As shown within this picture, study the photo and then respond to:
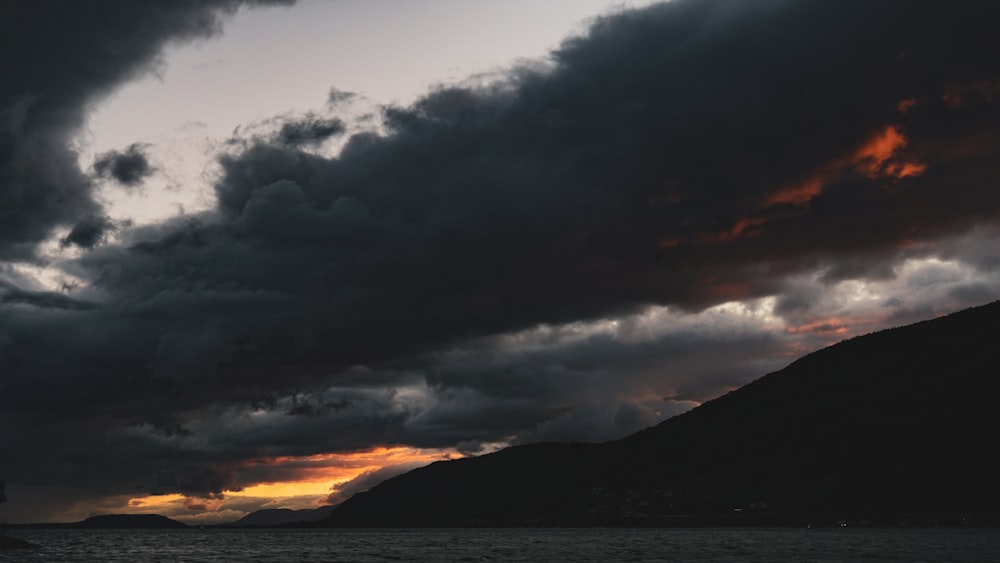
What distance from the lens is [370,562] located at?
651 ft

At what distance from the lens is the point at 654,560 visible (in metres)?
185

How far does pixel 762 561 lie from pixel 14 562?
507ft

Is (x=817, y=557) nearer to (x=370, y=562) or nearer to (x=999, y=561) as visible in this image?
(x=999, y=561)

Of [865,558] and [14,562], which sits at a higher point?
[14,562]

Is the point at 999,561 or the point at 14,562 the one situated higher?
the point at 14,562

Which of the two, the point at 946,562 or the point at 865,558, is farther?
the point at 865,558

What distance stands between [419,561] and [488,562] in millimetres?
20136

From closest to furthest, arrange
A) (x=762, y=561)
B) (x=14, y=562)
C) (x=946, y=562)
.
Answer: (x=946, y=562) < (x=762, y=561) < (x=14, y=562)

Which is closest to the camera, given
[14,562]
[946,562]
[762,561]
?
[946,562]

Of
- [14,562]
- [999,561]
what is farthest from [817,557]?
[14,562]

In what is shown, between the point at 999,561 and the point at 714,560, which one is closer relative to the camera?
the point at 999,561

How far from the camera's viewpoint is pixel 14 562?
192 m

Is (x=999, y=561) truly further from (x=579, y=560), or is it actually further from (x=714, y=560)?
(x=579, y=560)

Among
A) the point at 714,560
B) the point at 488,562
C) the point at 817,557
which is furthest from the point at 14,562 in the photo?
the point at 817,557
